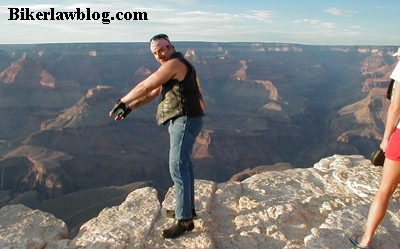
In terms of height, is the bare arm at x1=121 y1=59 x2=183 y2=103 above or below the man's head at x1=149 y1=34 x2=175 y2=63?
below

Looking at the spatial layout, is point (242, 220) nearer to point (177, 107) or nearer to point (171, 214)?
point (171, 214)

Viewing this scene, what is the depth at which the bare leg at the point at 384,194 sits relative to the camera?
210cm

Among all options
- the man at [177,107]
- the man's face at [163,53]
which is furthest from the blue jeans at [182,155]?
the man's face at [163,53]

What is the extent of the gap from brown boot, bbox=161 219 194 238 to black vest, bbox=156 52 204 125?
1.03 meters

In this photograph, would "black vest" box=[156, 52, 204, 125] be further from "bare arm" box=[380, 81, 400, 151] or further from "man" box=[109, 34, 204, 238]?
"bare arm" box=[380, 81, 400, 151]

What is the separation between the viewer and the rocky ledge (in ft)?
8.73

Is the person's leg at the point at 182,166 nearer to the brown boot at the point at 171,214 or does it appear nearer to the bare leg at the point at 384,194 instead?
the brown boot at the point at 171,214

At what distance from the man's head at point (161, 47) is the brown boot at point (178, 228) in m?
1.59

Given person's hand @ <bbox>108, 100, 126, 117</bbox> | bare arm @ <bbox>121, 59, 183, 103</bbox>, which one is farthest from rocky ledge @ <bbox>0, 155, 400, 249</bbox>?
bare arm @ <bbox>121, 59, 183, 103</bbox>

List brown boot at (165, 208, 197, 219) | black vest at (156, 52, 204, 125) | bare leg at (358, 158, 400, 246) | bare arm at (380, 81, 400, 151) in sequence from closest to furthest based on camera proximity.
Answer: bare arm at (380, 81, 400, 151), bare leg at (358, 158, 400, 246), black vest at (156, 52, 204, 125), brown boot at (165, 208, 197, 219)

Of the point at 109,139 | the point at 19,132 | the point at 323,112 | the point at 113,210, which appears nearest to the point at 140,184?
the point at 109,139

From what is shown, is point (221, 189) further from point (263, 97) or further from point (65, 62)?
point (65, 62)

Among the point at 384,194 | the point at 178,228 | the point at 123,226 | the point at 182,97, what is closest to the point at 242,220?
the point at 178,228

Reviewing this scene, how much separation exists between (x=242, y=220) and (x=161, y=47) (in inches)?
80.7
